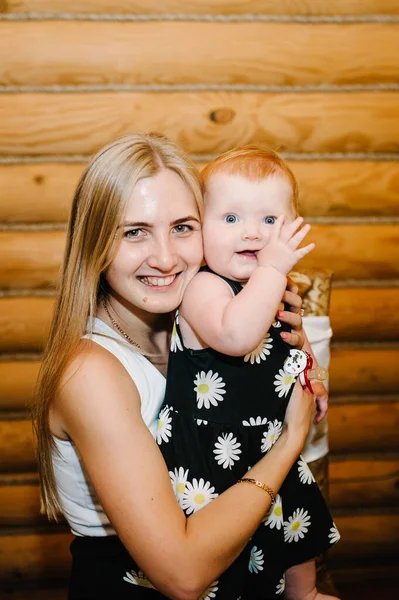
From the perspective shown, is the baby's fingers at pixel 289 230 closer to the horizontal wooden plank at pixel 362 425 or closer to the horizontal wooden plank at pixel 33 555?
the horizontal wooden plank at pixel 362 425

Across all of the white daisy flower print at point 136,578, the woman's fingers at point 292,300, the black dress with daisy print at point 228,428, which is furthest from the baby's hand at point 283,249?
the white daisy flower print at point 136,578

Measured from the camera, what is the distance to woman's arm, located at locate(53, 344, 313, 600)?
141 centimetres

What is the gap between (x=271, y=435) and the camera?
1710 mm

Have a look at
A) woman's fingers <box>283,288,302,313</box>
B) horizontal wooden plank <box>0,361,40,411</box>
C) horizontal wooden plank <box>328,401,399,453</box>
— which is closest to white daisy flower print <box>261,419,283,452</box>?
woman's fingers <box>283,288,302,313</box>

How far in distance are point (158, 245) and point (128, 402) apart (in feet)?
1.34

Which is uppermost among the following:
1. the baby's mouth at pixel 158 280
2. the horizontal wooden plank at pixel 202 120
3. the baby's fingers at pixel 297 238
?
the horizontal wooden plank at pixel 202 120

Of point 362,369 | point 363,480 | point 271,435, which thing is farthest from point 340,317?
point 271,435

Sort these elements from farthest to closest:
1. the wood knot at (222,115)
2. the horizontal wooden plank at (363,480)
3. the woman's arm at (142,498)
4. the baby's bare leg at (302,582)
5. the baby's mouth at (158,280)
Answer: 1. the horizontal wooden plank at (363,480)
2. the wood knot at (222,115)
3. the baby's bare leg at (302,582)
4. the baby's mouth at (158,280)
5. the woman's arm at (142,498)

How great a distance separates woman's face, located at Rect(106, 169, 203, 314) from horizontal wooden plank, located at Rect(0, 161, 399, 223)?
1.09 meters

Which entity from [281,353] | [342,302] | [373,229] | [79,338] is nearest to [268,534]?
[281,353]

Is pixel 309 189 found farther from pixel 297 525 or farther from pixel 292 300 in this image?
pixel 297 525

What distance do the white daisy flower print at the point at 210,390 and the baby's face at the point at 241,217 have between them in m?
0.27

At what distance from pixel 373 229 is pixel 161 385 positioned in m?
1.51

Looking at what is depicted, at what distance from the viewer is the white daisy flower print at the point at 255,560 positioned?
1.72 m
